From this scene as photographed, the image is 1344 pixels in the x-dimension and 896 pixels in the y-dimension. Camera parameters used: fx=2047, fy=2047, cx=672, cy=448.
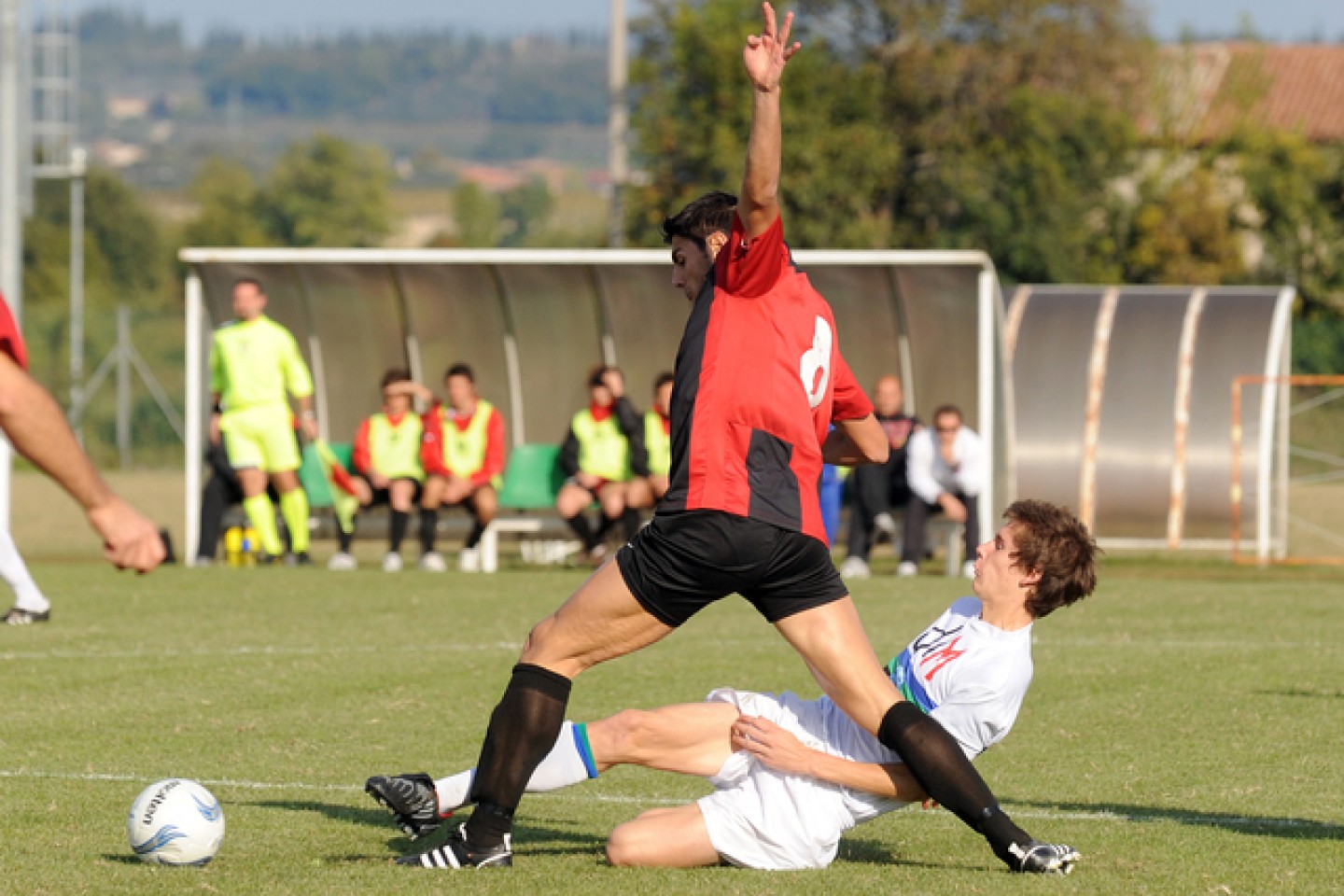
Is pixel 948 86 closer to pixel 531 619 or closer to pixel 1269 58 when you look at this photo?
pixel 1269 58

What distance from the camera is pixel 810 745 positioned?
5473 millimetres

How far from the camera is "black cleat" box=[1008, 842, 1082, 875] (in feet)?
17.2

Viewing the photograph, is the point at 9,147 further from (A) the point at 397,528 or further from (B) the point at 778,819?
(B) the point at 778,819

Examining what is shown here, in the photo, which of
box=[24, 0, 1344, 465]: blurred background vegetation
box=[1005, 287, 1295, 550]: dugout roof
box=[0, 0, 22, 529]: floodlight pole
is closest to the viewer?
box=[0, 0, 22, 529]: floodlight pole

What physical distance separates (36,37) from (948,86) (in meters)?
23.6

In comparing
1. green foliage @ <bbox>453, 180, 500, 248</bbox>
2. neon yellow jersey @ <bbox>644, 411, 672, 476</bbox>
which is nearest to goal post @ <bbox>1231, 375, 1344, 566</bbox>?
neon yellow jersey @ <bbox>644, 411, 672, 476</bbox>

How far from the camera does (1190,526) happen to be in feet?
Result: 59.5

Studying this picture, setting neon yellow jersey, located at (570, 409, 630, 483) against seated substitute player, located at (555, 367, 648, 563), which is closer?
seated substitute player, located at (555, 367, 648, 563)

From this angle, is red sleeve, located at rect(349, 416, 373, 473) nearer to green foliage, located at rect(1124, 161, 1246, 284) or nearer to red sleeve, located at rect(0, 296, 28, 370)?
red sleeve, located at rect(0, 296, 28, 370)

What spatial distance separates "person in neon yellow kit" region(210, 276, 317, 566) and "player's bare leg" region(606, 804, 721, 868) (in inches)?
391

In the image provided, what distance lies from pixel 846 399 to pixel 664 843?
4.26 feet

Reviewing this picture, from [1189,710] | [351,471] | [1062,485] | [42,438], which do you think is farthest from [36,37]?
[42,438]

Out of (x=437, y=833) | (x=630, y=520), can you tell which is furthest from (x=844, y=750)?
(x=630, y=520)

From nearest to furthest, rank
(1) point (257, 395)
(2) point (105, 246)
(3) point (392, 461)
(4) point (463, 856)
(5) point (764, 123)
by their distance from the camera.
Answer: (5) point (764, 123), (4) point (463, 856), (1) point (257, 395), (3) point (392, 461), (2) point (105, 246)
